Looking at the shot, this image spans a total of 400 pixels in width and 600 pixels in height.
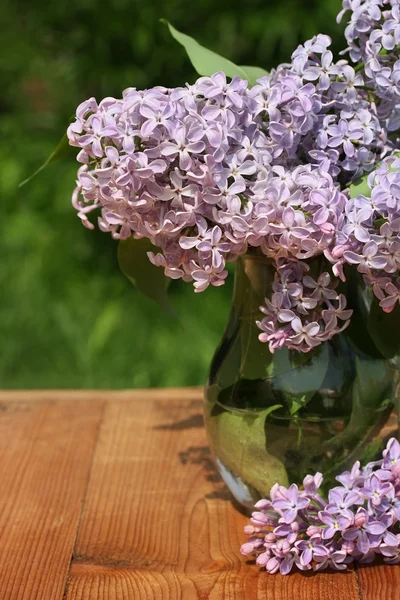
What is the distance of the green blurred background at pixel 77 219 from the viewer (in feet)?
7.18

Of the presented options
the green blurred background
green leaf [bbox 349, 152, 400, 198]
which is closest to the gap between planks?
green leaf [bbox 349, 152, 400, 198]

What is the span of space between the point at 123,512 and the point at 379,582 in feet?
Answer: 0.82

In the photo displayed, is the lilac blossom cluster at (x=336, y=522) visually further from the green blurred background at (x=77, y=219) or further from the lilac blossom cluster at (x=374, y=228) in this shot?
the green blurred background at (x=77, y=219)

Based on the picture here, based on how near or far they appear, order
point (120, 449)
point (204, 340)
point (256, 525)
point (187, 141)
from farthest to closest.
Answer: point (204, 340) → point (120, 449) → point (256, 525) → point (187, 141)

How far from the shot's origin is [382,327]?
0.78 metres

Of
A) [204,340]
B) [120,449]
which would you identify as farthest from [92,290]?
[120,449]

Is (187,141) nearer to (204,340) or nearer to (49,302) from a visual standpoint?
(204,340)

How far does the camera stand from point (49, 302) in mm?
2357

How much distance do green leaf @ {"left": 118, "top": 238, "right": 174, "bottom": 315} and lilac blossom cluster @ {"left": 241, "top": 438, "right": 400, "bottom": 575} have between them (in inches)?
8.7

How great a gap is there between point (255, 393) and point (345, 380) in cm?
7

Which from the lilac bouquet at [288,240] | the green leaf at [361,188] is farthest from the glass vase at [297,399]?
the green leaf at [361,188]

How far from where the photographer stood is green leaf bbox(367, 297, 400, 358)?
0.78 metres

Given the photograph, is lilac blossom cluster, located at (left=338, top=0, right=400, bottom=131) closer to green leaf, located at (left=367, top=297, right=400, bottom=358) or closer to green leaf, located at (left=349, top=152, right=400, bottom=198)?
green leaf, located at (left=349, top=152, right=400, bottom=198)

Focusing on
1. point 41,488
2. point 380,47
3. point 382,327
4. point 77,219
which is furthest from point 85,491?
point 77,219
